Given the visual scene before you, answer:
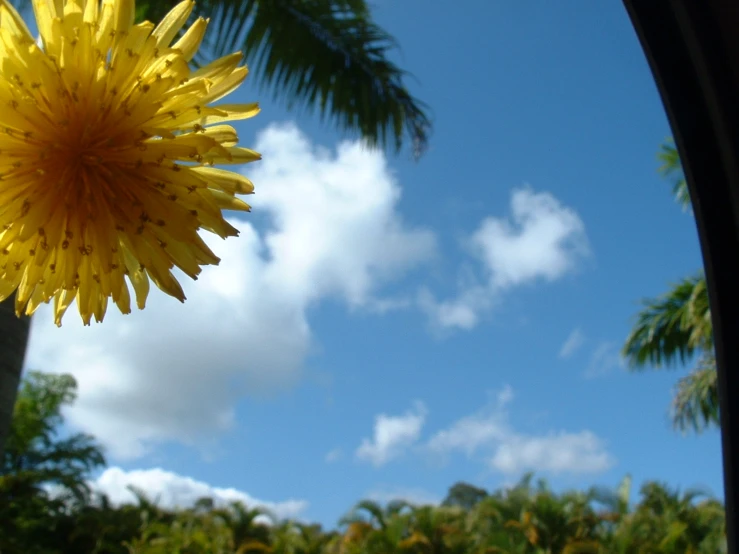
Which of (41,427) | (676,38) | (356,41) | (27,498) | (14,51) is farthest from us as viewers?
(41,427)

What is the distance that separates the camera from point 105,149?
60 cm

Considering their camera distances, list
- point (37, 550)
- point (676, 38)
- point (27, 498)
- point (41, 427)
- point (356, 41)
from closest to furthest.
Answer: point (676, 38)
point (356, 41)
point (37, 550)
point (27, 498)
point (41, 427)

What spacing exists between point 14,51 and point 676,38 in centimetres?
66

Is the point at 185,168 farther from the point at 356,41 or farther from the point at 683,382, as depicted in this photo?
the point at 683,382

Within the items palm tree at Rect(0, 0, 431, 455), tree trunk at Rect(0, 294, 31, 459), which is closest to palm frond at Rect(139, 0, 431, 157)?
palm tree at Rect(0, 0, 431, 455)

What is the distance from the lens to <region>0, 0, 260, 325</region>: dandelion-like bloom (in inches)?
23.0

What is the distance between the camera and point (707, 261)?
0.83 meters

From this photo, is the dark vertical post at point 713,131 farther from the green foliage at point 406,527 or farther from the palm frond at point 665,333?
the palm frond at point 665,333

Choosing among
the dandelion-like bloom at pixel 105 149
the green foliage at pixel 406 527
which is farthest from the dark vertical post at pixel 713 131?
the green foliage at pixel 406 527

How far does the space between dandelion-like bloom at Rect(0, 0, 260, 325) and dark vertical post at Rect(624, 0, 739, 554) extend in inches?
18.7

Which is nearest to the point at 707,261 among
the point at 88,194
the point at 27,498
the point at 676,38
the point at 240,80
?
the point at 676,38

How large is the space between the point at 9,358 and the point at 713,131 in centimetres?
178

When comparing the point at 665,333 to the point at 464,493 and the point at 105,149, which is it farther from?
the point at 105,149

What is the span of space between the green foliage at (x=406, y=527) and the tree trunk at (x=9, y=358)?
430 cm
